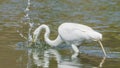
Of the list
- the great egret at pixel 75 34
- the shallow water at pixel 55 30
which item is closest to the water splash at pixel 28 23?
the shallow water at pixel 55 30

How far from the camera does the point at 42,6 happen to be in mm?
26672

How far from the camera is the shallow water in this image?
14.1 metres

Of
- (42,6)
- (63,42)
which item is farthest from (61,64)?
(42,6)

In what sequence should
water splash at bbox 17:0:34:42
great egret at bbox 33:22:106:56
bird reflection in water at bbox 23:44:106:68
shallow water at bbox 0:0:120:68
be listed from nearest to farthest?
bird reflection in water at bbox 23:44:106:68, shallow water at bbox 0:0:120:68, great egret at bbox 33:22:106:56, water splash at bbox 17:0:34:42

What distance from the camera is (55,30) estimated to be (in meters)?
19.6

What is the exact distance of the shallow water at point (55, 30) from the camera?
46.2ft

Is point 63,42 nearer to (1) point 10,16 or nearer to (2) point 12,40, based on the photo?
(2) point 12,40

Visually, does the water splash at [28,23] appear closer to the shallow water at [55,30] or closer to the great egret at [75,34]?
the shallow water at [55,30]

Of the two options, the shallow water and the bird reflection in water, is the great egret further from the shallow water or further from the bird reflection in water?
the bird reflection in water

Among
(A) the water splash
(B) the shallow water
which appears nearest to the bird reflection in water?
(B) the shallow water

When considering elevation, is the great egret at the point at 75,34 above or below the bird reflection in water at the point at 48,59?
above

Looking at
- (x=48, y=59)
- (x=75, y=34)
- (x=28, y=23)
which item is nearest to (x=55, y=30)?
(x=28, y=23)

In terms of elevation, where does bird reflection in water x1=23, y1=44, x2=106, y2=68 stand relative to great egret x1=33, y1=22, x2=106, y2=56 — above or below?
below

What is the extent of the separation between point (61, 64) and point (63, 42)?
7.69 feet
